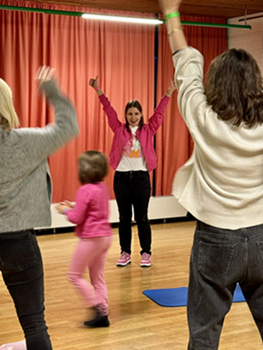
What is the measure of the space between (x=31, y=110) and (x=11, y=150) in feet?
15.2

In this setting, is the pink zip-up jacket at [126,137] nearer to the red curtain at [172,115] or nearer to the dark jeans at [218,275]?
the red curtain at [172,115]

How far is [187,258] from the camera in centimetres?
533

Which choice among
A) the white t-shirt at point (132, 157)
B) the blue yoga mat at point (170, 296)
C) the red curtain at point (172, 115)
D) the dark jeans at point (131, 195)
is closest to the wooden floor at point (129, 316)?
the blue yoga mat at point (170, 296)

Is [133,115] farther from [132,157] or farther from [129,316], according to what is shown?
[129,316]

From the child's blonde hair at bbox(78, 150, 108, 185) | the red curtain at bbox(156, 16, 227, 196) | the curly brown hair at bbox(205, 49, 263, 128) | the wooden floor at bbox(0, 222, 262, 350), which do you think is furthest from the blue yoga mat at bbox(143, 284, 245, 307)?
the red curtain at bbox(156, 16, 227, 196)

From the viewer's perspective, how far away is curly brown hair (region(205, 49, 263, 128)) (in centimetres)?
170

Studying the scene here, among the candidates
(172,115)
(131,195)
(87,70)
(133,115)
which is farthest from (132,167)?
(172,115)

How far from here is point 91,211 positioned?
10.7 ft

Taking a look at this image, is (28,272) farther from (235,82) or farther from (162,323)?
(162,323)

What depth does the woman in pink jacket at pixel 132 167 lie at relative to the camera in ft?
16.1

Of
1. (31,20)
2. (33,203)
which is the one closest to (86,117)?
(31,20)

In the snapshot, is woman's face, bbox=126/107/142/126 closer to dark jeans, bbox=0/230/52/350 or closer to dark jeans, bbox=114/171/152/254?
dark jeans, bbox=114/171/152/254

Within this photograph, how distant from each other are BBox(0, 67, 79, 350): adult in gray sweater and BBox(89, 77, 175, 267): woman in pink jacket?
9.43 feet

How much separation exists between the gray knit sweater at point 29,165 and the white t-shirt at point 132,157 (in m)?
2.89
